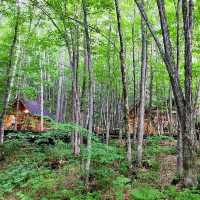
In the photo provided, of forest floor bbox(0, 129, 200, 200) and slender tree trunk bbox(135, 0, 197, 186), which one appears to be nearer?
slender tree trunk bbox(135, 0, 197, 186)

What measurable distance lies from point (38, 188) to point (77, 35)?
19.8 feet

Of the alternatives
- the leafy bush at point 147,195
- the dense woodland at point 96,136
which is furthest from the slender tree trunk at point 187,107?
the leafy bush at point 147,195

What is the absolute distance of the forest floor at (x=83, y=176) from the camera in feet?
27.2

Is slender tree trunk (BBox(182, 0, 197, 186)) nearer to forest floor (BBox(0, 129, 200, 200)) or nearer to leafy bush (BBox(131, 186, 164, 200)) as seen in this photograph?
forest floor (BBox(0, 129, 200, 200))

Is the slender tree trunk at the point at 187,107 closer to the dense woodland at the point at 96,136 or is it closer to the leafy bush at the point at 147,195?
the dense woodland at the point at 96,136

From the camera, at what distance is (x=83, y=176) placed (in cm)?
1015

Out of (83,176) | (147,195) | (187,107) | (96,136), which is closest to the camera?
(147,195)

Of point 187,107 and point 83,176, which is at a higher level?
point 187,107

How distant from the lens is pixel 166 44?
26.1 ft

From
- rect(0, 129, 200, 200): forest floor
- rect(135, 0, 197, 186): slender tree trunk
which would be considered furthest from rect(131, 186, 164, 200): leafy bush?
rect(135, 0, 197, 186): slender tree trunk

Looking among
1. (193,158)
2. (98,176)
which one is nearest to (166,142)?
(98,176)

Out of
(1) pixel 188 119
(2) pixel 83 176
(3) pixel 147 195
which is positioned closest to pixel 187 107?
(1) pixel 188 119

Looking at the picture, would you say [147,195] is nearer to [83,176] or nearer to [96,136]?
[83,176]

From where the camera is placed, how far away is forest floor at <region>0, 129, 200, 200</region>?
8.28 m
